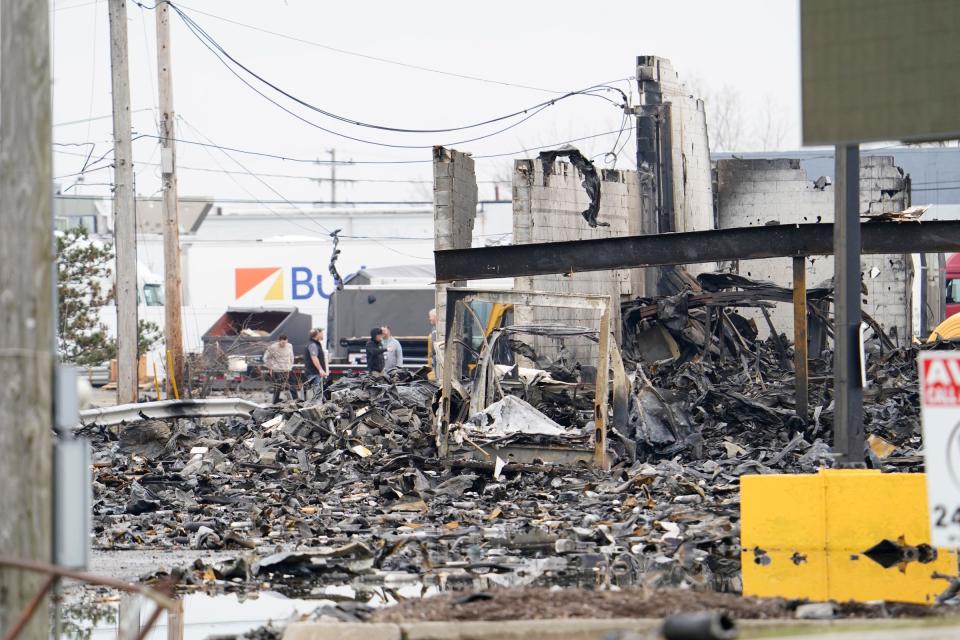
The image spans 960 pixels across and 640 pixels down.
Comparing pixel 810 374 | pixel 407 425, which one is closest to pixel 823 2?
pixel 407 425

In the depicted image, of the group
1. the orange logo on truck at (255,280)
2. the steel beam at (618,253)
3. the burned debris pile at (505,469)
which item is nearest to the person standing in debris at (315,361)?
the burned debris pile at (505,469)

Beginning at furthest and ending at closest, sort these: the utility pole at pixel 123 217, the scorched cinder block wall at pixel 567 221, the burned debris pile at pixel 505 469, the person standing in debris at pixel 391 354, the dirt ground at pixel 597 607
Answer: the person standing in debris at pixel 391 354
the scorched cinder block wall at pixel 567 221
the utility pole at pixel 123 217
the burned debris pile at pixel 505 469
the dirt ground at pixel 597 607

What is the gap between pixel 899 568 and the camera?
408 inches

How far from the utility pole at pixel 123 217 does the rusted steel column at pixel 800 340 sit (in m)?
12.0

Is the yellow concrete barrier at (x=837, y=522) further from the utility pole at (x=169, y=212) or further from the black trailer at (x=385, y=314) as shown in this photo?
the black trailer at (x=385, y=314)

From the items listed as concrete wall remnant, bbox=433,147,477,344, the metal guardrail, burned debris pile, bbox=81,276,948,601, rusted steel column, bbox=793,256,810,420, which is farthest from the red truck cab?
the metal guardrail

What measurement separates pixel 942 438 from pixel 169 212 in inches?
843

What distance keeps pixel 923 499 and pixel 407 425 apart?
31.7ft

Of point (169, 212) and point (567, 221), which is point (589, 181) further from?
point (169, 212)

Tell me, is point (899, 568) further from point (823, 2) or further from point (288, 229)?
point (288, 229)

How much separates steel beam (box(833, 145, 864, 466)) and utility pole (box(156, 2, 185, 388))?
17.1 m

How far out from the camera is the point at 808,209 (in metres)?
31.9

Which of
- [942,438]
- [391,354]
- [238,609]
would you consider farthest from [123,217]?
[942,438]

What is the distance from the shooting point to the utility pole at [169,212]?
26.0 meters
